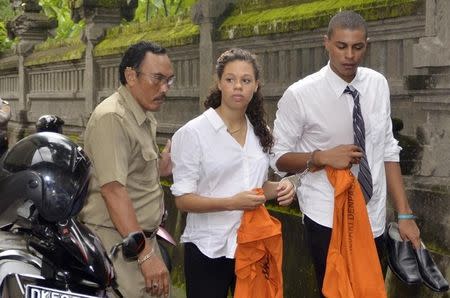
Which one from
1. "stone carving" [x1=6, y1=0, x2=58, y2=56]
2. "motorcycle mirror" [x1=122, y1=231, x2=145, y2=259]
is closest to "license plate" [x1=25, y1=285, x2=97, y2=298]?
"motorcycle mirror" [x1=122, y1=231, x2=145, y2=259]

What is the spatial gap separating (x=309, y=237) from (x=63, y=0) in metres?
15.0

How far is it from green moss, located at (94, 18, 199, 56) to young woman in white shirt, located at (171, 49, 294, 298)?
4.12m

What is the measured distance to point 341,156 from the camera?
3799 mm

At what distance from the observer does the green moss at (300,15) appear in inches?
208

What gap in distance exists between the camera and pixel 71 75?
40.6 feet

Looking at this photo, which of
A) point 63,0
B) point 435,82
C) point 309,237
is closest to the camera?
point 309,237

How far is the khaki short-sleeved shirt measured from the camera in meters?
3.67

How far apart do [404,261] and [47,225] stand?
5.79 ft

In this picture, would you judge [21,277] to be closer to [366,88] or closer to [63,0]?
[366,88]

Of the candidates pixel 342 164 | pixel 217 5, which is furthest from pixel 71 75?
pixel 342 164

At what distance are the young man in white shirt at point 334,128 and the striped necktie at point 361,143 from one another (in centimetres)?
2

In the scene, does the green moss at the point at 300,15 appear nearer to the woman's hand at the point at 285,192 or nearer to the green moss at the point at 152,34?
the green moss at the point at 152,34

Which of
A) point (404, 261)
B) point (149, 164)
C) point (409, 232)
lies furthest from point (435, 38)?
point (149, 164)

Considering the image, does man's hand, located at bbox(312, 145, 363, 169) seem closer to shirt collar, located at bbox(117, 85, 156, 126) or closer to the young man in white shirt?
the young man in white shirt
